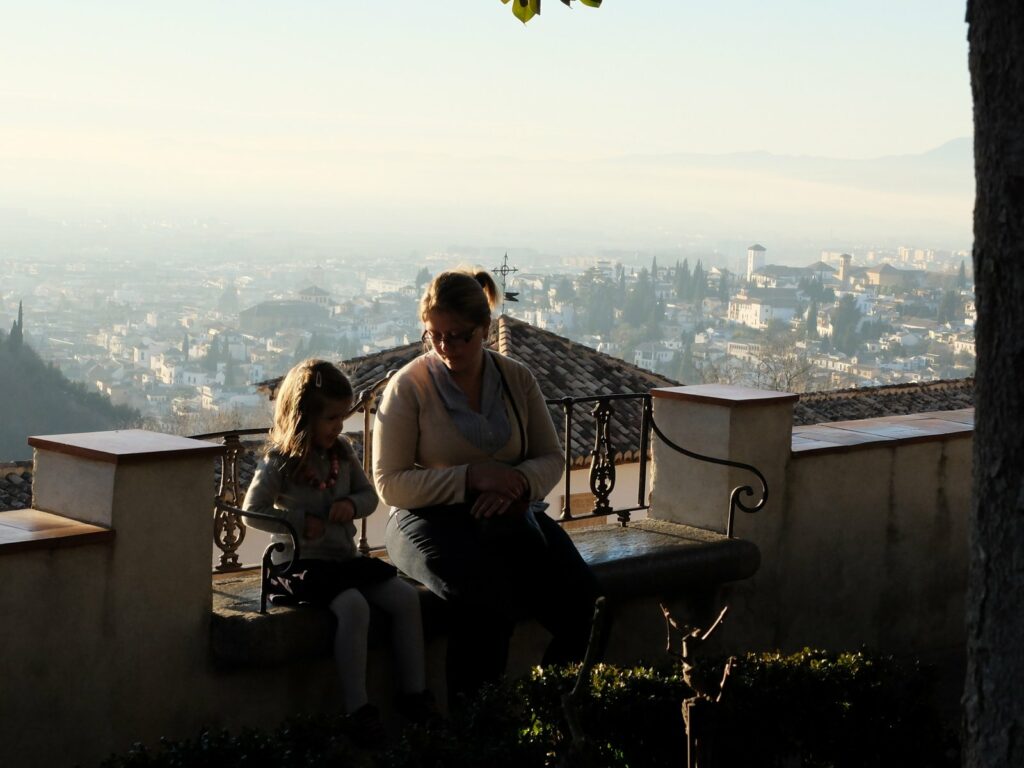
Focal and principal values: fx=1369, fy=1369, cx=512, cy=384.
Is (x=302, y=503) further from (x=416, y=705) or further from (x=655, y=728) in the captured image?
(x=655, y=728)

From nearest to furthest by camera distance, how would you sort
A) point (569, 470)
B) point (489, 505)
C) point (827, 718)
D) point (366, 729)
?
point (366, 729), point (827, 718), point (489, 505), point (569, 470)

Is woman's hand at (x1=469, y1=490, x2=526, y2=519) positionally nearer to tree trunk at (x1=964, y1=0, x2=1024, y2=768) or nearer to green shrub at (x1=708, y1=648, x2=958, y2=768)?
green shrub at (x1=708, y1=648, x2=958, y2=768)

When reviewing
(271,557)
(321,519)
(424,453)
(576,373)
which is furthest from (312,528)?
(576,373)

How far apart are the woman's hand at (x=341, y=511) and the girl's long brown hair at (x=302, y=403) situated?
0.16 metres

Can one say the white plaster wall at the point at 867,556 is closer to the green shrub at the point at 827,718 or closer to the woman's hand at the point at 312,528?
the green shrub at the point at 827,718

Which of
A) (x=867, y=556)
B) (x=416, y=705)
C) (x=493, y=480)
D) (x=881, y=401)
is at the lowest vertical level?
(x=881, y=401)

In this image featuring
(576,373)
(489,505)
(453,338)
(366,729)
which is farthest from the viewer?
(576,373)

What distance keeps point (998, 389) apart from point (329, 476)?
8.23ft

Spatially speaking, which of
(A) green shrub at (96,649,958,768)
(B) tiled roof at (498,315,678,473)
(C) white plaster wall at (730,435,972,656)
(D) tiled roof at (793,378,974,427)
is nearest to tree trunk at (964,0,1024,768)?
(A) green shrub at (96,649,958,768)

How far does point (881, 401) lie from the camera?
29.5 meters

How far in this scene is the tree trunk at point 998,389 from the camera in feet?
6.75

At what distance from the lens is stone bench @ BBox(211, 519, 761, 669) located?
397 cm

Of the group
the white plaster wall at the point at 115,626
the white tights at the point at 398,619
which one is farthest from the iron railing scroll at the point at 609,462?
the white plaster wall at the point at 115,626

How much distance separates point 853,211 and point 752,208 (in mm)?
11179
